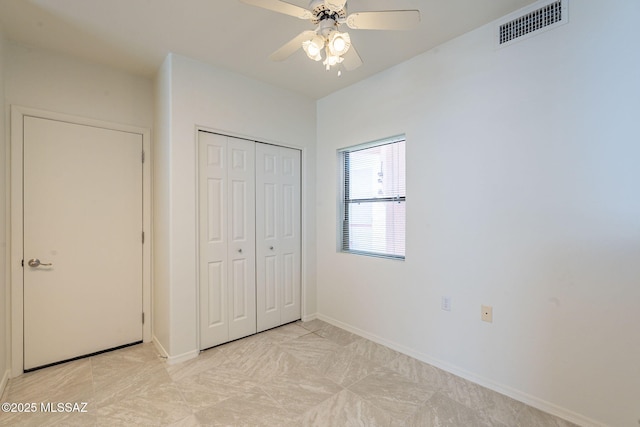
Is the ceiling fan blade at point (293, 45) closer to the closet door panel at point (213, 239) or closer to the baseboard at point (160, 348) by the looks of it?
the closet door panel at point (213, 239)

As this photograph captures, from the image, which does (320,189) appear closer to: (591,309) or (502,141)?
(502,141)

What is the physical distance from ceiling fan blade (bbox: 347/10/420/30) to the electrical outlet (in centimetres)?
197

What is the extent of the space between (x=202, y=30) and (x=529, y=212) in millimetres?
2723

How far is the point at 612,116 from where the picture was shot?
66.5 inches

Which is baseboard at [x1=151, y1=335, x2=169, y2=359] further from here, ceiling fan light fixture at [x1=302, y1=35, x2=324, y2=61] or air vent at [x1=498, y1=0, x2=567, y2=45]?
air vent at [x1=498, y1=0, x2=567, y2=45]

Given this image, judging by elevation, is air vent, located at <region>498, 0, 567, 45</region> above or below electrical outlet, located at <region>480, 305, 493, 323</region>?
above

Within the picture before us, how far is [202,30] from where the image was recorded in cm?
221

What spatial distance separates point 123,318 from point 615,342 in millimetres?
3803

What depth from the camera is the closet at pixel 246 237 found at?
278 cm

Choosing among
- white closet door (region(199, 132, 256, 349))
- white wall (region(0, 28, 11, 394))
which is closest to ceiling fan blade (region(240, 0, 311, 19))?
white closet door (region(199, 132, 256, 349))

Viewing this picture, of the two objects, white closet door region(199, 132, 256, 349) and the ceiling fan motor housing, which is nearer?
the ceiling fan motor housing

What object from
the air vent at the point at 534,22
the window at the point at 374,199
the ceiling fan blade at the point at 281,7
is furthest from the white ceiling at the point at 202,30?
the window at the point at 374,199

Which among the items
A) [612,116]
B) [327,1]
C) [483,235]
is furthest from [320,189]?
[612,116]

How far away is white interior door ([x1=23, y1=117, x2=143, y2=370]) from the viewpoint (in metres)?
2.41
